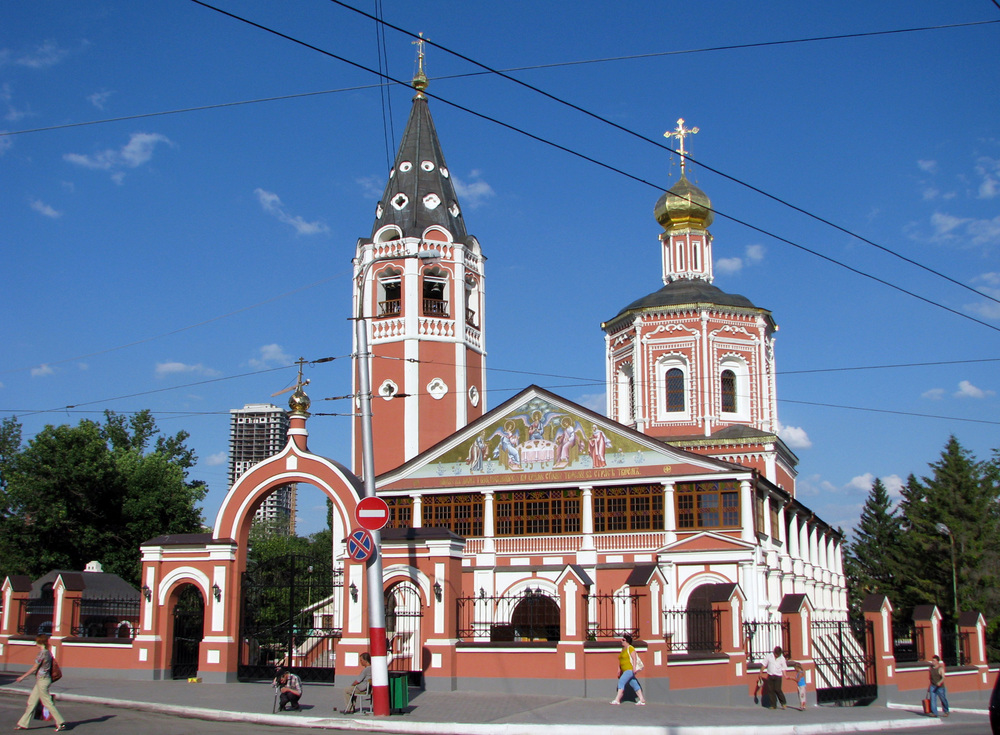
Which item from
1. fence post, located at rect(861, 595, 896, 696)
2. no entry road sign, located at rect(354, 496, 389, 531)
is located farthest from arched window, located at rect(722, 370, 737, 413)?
no entry road sign, located at rect(354, 496, 389, 531)

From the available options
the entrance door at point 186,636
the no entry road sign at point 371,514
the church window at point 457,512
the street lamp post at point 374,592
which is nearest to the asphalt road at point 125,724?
the street lamp post at point 374,592

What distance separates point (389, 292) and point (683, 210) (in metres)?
13.7

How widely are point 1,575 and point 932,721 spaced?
35.9m

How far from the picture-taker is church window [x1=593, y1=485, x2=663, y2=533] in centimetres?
3091

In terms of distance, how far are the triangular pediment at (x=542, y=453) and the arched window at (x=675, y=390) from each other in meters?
8.13

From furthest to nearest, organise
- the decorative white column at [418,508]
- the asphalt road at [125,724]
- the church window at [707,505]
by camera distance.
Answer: the decorative white column at [418,508], the church window at [707,505], the asphalt road at [125,724]

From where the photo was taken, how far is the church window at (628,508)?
101 feet

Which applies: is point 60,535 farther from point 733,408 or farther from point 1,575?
point 733,408

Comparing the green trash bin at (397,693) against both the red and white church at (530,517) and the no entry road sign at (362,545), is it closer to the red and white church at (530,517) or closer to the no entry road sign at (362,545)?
the red and white church at (530,517)

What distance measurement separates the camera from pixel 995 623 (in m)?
37.1

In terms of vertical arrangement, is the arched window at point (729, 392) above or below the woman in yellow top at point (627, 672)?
above

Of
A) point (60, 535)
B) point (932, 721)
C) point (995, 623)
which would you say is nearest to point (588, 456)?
point (932, 721)

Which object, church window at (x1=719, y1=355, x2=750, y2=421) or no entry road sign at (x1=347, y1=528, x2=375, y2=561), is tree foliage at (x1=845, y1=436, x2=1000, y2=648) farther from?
no entry road sign at (x1=347, y1=528, x2=375, y2=561)

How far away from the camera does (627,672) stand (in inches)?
725
